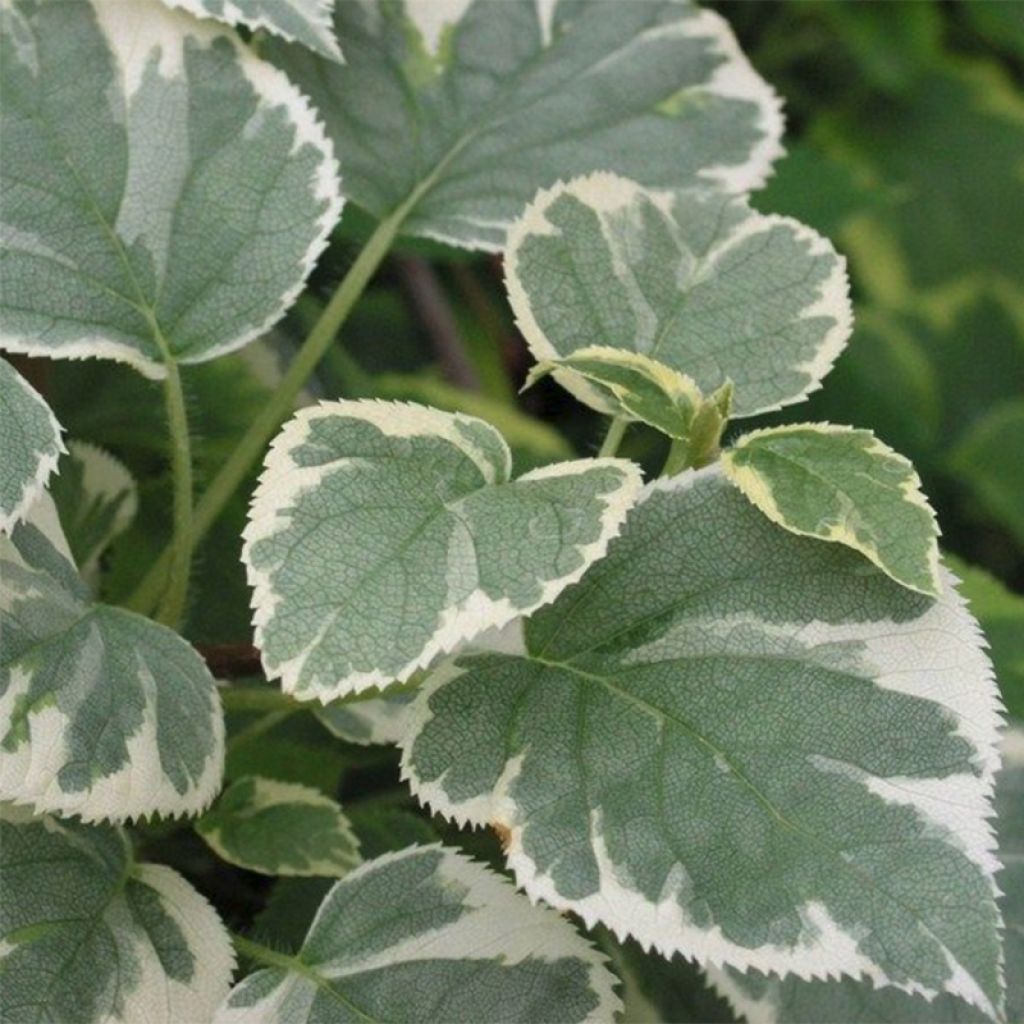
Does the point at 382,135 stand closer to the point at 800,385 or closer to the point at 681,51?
the point at 681,51

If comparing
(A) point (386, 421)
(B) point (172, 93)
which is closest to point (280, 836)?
(A) point (386, 421)

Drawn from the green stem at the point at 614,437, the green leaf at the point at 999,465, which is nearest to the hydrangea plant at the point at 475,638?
the green stem at the point at 614,437

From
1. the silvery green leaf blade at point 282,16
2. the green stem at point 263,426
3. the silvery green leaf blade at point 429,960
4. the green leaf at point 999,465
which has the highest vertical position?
the silvery green leaf blade at point 282,16

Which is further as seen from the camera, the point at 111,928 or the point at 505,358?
the point at 505,358

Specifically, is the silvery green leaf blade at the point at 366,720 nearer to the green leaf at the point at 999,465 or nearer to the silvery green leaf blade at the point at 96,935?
the silvery green leaf blade at the point at 96,935

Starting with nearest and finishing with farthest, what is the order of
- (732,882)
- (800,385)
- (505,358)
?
(732,882) < (800,385) < (505,358)

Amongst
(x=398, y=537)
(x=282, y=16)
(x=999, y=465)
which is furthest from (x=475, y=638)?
(x=999, y=465)

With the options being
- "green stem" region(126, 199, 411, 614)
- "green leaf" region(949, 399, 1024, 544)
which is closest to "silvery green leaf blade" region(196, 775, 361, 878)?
"green stem" region(126, 199, 411, 614)
